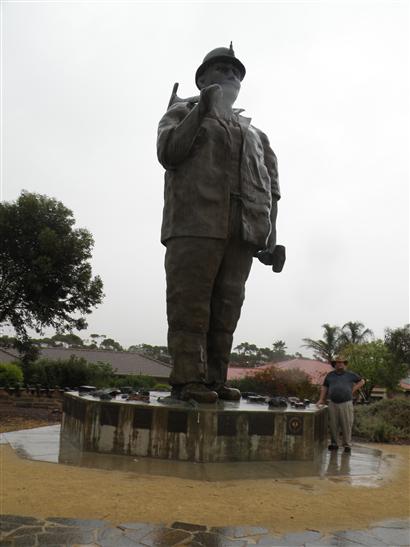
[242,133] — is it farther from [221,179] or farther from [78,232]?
[78,232]

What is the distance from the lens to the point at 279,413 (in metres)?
→ 5.09

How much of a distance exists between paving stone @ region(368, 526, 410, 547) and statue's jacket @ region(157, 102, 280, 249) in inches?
129

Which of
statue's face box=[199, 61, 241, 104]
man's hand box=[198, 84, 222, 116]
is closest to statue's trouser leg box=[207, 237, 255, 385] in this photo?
man's hand box=[198, 84, 222, 116]

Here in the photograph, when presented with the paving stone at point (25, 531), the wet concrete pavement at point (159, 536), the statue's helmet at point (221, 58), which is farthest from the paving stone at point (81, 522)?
the statue's helmet at point (221, 58)

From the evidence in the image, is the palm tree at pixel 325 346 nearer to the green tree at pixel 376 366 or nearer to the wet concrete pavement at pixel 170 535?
the green tree at pixel 376 366

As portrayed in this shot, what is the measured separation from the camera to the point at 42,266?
15.3 meters

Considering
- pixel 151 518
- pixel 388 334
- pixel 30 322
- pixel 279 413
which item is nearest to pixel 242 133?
pixel 279 413

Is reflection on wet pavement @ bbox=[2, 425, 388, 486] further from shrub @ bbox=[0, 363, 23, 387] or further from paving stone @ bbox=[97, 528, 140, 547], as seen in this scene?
shrub @ bbox=[0, 363, 23, 387]

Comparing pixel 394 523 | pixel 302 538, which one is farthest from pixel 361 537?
pixel 394 523

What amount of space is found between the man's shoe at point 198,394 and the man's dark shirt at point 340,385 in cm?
190

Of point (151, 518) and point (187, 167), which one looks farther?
point (187, 167)

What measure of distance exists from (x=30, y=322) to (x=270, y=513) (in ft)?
48.9

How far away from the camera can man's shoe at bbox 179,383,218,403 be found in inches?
210

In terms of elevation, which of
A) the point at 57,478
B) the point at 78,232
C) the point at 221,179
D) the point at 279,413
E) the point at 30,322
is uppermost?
the point at 78,232
